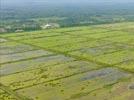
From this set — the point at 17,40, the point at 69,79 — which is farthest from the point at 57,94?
the point at 17,40

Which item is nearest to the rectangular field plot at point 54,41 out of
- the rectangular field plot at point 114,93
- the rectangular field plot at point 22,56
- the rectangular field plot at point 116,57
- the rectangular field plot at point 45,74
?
the rectangular field plot at point 22,56

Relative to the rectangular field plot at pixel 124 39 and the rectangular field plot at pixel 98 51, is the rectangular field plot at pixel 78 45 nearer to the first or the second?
the rectangular field plot at pixel 98 51

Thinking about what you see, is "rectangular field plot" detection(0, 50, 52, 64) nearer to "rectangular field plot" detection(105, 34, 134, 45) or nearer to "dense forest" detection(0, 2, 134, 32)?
"rectangular field plot" detection(105, 34, 134, 45)

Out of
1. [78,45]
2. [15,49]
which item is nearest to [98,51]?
[78,45]

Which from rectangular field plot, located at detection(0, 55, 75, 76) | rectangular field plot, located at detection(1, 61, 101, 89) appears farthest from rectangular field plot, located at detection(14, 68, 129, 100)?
rectangular field plot, located at detection(0, 55, 75, 76)

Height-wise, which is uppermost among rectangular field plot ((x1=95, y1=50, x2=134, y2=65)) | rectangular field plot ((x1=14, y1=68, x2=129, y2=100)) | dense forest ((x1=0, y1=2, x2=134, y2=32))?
rectangular field plot ((x1=14, y1=68, x2=129, y2=100))

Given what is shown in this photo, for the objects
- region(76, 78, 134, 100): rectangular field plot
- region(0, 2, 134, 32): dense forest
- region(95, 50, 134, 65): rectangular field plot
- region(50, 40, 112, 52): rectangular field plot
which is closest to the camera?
region(76, 78, 134, 100): rectangular field plot

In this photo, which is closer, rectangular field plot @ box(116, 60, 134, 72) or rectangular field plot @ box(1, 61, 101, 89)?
rectangular field plot @ box(1, 61, 101, 89)

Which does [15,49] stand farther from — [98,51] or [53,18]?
[53,18]

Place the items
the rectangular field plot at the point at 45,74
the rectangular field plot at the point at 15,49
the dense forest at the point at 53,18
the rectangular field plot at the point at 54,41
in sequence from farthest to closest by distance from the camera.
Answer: the dense forest at the point at 53,18 < the rectangular field plot at the point at 54,41 < the rectangular field plot at the point at 15,49 < the rectangular field plot at the point at 45,74
